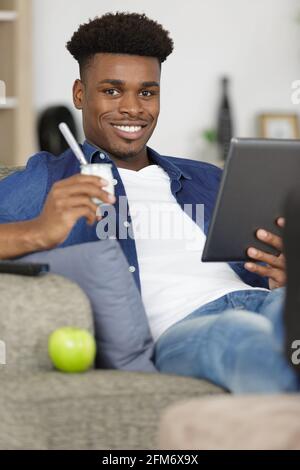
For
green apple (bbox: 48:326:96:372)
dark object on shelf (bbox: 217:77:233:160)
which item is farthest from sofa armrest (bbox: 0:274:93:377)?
dark object on shelf (bbox: 217:77:233:160)

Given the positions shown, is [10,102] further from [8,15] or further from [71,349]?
[71,349]

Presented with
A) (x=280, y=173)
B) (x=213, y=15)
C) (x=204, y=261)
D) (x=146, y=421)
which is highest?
(x=213, y=15)

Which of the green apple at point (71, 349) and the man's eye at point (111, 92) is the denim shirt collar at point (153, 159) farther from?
the green apple at point (71, 349)

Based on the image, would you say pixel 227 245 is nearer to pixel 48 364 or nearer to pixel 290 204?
pixel 48 364

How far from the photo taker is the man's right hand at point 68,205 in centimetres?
190

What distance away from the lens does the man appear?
1.78 metres

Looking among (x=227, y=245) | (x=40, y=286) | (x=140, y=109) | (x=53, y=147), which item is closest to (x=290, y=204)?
(x=40, y=286)

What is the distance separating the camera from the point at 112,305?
74.8 inches

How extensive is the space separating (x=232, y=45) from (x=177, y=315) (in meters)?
3.20

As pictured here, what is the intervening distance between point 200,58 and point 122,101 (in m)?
2.68

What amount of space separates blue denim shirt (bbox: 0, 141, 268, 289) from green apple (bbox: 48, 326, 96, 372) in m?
0.44

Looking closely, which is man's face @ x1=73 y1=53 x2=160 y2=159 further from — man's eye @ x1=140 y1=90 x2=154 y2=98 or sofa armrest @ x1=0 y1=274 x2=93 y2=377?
sofa armrest @ x1=0 y1=274 x2=93 y2=377

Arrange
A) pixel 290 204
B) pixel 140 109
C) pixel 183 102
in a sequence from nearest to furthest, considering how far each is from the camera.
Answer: pixel 290 204 < pixel 140 109 < pixel 183 102

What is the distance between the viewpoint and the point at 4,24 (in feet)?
15.0
